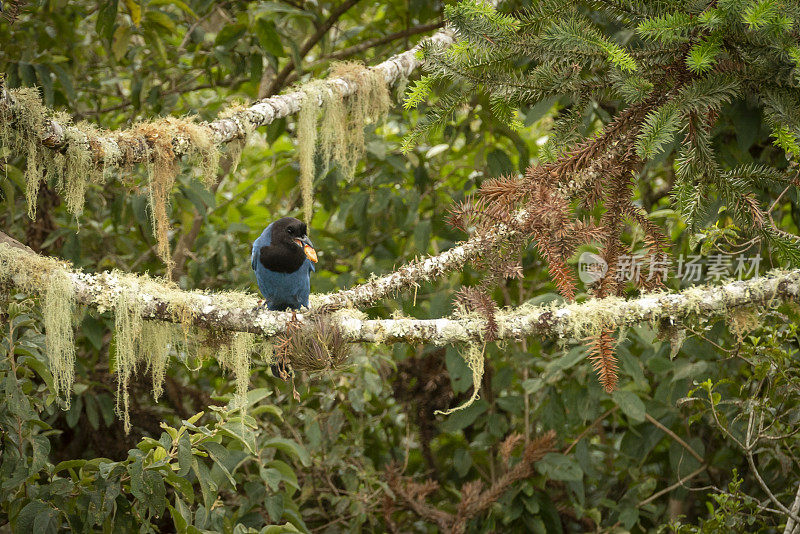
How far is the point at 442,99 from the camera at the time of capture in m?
2.31

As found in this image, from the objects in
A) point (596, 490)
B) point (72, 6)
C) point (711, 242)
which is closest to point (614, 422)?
point (596, 490)

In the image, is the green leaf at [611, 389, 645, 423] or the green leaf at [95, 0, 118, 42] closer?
the green leaf at [611, 389, 645, 423]

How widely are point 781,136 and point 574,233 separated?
0.60 m

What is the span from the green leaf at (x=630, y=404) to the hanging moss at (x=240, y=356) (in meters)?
1.68

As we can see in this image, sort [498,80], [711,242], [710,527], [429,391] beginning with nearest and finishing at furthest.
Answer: [498,80]
[711,242]
[710,527]
[429,391]

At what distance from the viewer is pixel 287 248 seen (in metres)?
3.01

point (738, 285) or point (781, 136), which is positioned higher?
point (781, 136)

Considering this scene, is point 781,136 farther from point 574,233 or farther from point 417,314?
point 417,314

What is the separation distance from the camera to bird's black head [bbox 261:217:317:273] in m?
2.95

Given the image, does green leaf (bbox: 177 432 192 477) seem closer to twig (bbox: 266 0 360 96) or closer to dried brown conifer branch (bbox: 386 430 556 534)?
dried brown conifer branch (bbox: 386 430 556 534)

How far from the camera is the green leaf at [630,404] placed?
328cm

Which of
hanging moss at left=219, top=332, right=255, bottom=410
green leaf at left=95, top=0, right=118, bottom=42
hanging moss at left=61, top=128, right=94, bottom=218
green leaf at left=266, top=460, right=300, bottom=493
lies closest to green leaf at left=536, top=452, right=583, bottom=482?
green leaf at left=266, top=460, right=300, bottom=493

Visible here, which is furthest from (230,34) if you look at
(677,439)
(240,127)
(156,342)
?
(677,439)

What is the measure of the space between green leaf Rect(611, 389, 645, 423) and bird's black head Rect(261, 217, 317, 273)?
5.07 feet
